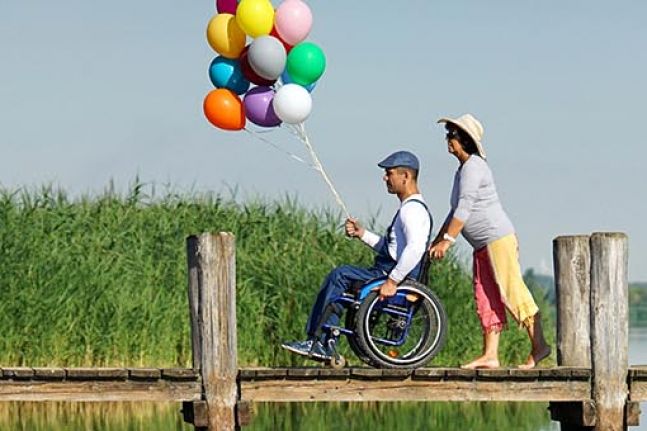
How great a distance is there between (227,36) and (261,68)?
1.17ft

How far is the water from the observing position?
14.1m

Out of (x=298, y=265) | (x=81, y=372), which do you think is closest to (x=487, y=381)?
(x=81, y=372)

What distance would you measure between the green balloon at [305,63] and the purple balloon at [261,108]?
0.62ft

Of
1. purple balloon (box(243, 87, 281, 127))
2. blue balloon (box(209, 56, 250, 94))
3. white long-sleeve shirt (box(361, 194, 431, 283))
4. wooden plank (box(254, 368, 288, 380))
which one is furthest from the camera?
blue balloon (box(209, 56, 250, 94))

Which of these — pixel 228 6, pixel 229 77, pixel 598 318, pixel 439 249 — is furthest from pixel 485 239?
pixel 228 6

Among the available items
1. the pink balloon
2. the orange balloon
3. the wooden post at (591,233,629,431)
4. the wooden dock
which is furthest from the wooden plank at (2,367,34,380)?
the wooden post at (591,233,629,431)

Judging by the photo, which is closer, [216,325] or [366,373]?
[366,373]

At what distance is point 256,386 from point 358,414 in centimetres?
448

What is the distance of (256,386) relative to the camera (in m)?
10.1

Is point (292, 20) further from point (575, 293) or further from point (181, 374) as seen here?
point (575, 293)

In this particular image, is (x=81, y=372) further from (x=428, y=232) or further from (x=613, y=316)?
(x=613, y=316)

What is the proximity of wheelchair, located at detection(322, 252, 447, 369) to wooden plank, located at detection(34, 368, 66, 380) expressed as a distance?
152 cm

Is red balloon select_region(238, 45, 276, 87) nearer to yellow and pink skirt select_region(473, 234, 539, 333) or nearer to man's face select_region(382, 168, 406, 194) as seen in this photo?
man's face select_region(382, 168, 406, 194)

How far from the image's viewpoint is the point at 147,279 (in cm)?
1501
